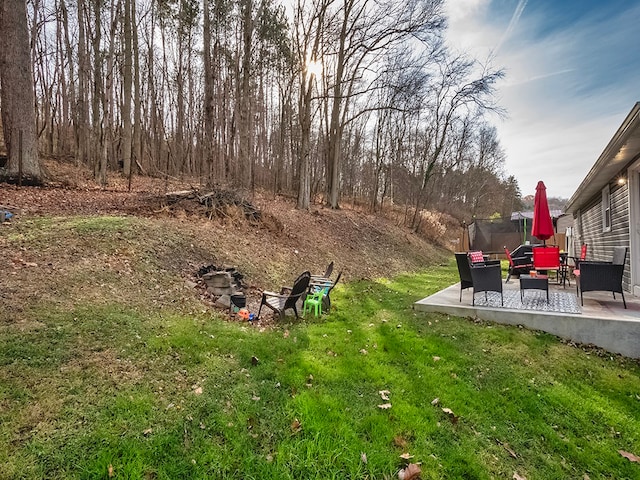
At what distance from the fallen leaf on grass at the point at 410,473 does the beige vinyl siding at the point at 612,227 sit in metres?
7.21

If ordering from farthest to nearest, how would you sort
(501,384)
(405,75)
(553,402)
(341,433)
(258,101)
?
1. (258,101)
2. (405,75)
3. (501,384)
4. (553,402)
5. (341,433)

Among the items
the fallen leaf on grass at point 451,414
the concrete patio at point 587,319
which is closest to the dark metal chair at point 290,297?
the concrete patio at point 587,319

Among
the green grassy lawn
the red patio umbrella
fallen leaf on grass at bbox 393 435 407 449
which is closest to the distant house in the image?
the red patio umbrella

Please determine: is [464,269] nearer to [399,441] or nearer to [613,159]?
[613,159]

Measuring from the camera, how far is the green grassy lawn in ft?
8.02

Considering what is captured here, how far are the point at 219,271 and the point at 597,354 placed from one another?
5883mm

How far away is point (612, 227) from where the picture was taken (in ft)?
26.6

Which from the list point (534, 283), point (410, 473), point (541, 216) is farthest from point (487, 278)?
point (410, 473)

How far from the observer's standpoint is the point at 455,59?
17.4 metres

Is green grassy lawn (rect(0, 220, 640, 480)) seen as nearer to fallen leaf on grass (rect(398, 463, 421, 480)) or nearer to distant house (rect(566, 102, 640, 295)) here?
fallen leaf on grass (rect(398, 463, 421, 480))

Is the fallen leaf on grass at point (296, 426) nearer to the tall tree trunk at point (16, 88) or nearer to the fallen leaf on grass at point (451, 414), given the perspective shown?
the fallen leaf on grass at point (451, 414)

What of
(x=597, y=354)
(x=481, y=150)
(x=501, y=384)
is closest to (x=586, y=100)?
(x=597, y=354)

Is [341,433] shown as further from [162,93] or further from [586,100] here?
[162,93]

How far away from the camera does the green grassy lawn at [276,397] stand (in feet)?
8.02
